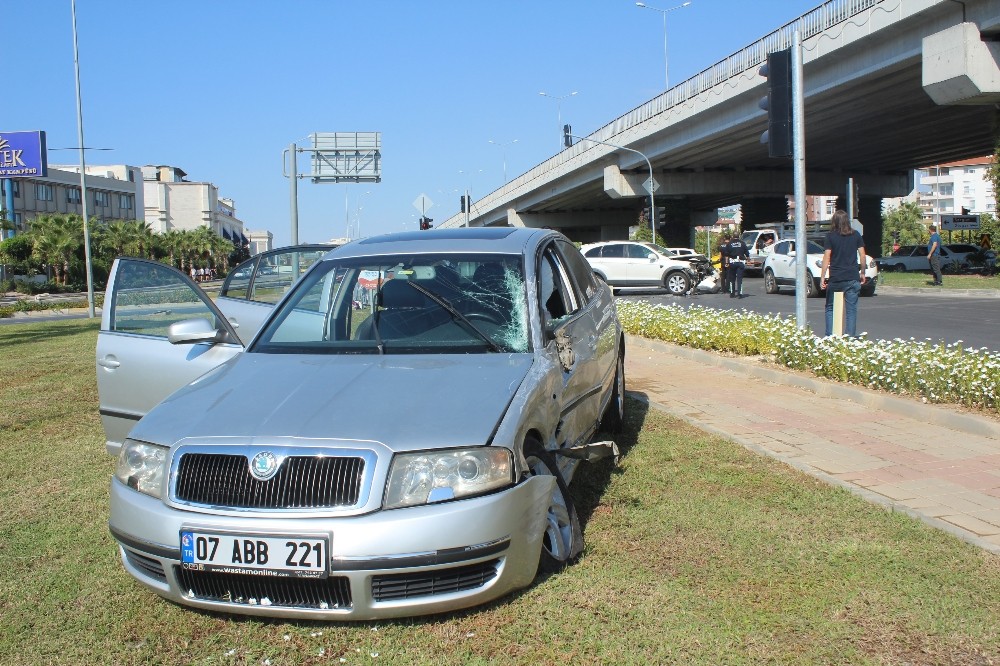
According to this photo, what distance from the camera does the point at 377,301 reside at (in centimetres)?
471

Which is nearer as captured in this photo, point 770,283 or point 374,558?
point 374,558

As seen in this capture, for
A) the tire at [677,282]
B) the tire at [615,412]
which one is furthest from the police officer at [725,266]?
the tire at [615,412]

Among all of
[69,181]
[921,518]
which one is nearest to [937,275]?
[921,518]

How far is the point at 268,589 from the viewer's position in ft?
10.6

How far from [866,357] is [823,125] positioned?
28.6 metres

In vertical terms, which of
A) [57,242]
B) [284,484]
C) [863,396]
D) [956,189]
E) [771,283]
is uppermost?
[956,189]

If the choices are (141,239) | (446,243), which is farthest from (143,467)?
(141,239)

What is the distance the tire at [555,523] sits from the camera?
3.70 m

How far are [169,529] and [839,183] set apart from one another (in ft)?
172

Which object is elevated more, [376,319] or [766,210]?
[766,210]

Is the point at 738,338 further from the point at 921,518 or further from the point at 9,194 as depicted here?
the point at 9,194

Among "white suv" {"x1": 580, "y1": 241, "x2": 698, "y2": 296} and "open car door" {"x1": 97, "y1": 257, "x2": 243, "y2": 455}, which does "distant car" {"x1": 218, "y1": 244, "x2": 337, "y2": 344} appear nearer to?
"open car door" {"x1": 97, "y1": 257, "x2": 243, "y2": 455}

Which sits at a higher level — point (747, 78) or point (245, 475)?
point (747, 78)

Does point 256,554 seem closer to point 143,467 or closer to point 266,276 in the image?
point 143,467
